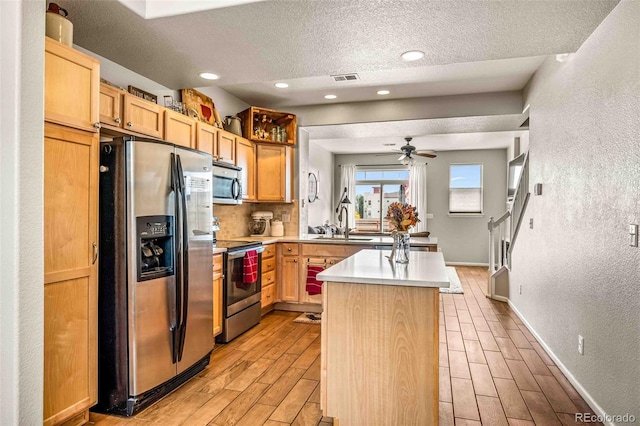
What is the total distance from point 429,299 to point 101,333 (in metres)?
1.96

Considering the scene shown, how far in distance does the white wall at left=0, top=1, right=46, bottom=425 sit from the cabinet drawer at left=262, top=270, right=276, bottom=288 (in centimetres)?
279

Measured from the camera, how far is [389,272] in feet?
7.58

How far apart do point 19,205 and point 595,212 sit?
314cm

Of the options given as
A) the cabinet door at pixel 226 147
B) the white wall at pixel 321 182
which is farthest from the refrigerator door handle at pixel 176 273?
the white wall at pixel 321 182

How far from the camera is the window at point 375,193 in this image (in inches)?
380

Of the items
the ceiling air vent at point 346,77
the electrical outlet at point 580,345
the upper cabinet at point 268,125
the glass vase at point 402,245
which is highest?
the ceiling air vent at point 346,77

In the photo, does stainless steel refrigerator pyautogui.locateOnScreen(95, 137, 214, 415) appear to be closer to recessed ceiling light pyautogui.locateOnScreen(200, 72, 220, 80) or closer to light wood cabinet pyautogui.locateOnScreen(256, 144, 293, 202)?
recessed ceiling light pyautogui.locateOnScreen(200, 72, 220, 80)

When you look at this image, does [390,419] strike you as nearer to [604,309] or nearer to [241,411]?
[241,411]

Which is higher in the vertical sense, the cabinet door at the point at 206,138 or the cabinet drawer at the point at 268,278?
the cabinet door at the point at 206,138

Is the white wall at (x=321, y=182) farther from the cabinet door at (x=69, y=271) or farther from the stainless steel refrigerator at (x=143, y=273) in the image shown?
the cabinet door at (x=69, y=271)

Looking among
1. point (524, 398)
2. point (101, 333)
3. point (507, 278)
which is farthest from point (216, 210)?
point (507, 278)

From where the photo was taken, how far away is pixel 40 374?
1.88 meters

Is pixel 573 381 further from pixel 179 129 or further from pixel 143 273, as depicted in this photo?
pixel 179 129

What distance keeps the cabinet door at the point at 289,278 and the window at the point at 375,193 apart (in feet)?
16.4
